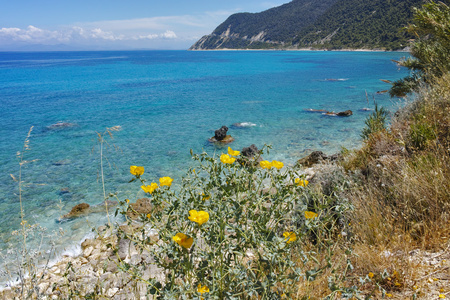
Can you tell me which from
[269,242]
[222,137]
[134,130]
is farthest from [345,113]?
[269,242]

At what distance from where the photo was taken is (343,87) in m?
32.7

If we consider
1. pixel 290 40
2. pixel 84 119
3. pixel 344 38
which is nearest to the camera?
pixel 84 119

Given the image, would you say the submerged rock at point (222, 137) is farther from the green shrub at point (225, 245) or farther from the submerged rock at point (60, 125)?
the green shrub at point (225, 245)

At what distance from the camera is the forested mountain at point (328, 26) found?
92600 millimetres

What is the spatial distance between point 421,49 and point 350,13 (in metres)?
136

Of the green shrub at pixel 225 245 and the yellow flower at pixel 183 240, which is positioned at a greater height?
the yellow flower at pixel 183 240

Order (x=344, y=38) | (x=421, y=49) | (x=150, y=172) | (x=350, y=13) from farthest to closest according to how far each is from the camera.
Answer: (x=350, y=13)
(x=344, y=38)
(x=150, y=172)
(x=421, y=49)

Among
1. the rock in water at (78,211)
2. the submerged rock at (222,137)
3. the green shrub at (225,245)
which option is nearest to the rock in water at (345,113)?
the submerged rock at (222,137)

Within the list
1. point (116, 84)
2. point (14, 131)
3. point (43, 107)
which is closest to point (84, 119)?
point (14, 131)

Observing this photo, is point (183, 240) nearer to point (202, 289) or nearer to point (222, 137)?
point (202, 289)

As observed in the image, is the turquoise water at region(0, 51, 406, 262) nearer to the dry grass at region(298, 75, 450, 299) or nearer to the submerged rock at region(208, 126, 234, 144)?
the submerged rock at region(208, 126, 234, 144)

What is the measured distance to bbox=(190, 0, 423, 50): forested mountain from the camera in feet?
304

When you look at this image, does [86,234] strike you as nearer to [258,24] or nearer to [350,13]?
[350,13]

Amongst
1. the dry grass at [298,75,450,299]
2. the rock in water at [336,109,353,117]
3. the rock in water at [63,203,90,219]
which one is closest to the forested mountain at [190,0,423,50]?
the rock in water at [336,109,353,117]
